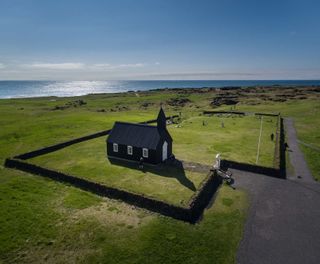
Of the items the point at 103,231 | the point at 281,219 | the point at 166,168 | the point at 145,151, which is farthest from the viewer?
the point at 145,151

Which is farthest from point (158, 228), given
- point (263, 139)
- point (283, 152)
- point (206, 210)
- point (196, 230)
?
point (263, 139)

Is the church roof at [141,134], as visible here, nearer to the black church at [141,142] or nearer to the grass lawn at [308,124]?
the black church at [141,142]

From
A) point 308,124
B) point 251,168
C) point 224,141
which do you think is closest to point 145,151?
point 251,168

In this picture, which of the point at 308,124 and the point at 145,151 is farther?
the point at 308,124

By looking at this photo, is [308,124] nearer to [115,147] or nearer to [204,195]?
[204,195]

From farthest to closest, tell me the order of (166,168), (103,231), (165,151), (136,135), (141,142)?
(136,135) → (165,151) → (141,142) → (166,168) → (103,231)

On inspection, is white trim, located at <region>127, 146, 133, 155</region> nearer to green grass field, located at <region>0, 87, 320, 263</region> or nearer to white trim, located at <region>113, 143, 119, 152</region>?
white trim, located at <region>113, 143, 119, 152</region>

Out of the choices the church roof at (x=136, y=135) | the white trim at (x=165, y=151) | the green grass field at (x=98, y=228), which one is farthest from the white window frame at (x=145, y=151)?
the green grass field at (x=98, y=228)

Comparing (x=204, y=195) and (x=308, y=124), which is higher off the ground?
(x=204, y=195)
